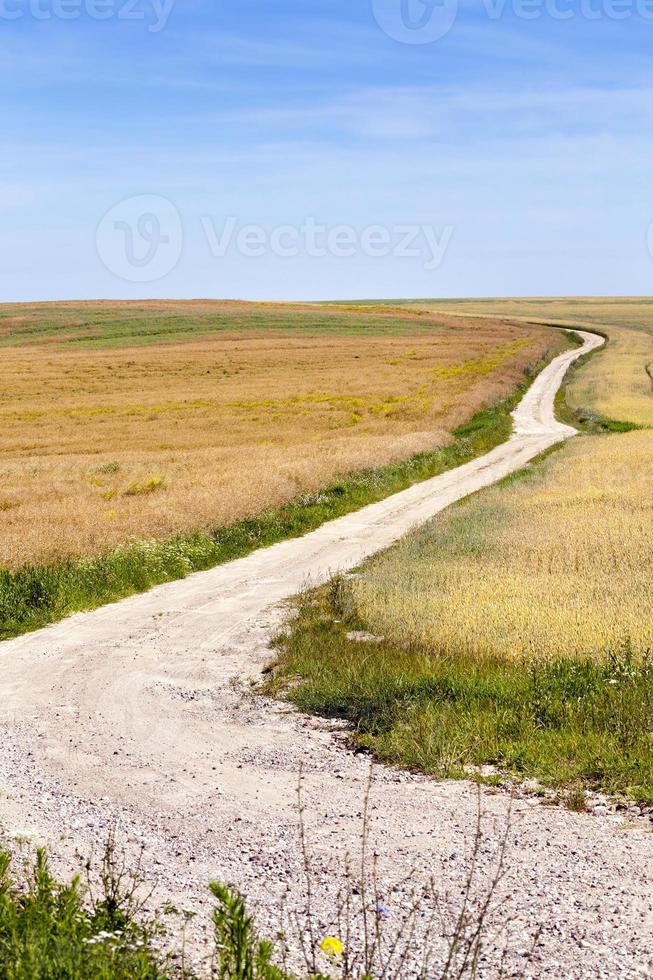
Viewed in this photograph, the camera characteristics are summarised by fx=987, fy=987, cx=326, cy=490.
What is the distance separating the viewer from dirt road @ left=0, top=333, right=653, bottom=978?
671cm

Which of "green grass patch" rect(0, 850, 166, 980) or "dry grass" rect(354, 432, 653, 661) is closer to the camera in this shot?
"green grass patch" rect(0, 850, 166, 980)

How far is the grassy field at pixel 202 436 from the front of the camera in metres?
20.8

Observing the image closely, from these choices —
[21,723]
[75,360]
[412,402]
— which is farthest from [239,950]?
[75,360]

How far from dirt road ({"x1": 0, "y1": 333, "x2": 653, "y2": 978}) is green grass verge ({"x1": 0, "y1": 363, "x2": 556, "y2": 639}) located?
4.56 feet

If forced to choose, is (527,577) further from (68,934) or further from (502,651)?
(68,934)

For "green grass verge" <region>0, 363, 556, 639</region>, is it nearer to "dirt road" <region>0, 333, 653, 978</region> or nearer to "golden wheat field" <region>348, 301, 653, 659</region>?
"dirt road" <region>0, 333, 653, 978</region>

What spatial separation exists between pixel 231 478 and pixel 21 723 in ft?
62.1

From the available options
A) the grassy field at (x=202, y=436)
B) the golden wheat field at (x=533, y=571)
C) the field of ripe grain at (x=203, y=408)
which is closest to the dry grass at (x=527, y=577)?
the golden wheat field at (x=533, y=571)

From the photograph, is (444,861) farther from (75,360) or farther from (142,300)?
(142,300)

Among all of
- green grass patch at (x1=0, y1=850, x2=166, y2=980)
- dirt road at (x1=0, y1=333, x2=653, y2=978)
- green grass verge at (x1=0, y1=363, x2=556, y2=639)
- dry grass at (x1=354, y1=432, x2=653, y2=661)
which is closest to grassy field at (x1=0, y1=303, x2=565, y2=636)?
green grass verge at (x1=0, y1=363, x2=556, y2=639)

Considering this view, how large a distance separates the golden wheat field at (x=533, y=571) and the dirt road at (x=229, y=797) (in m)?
2.67

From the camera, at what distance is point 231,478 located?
2973 centimetres

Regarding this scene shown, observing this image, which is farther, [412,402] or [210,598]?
[412,402]

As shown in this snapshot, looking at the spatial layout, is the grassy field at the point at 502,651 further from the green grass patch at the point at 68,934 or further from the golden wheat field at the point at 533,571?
the green grass patch at the point at 68,934
